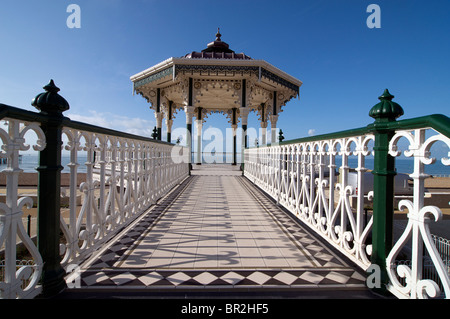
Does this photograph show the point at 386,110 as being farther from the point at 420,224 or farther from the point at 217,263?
the point at 217,263

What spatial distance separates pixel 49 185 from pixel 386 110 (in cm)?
244

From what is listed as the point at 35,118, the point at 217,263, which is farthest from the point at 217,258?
the point at 35,118

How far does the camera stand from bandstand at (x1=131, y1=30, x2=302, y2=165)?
989 cm

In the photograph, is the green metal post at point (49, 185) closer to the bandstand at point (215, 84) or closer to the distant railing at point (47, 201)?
the distant railing at point (47, 201)

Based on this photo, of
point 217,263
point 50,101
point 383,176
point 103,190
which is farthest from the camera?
point 103,190

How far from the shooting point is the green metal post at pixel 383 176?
1737 millimetres

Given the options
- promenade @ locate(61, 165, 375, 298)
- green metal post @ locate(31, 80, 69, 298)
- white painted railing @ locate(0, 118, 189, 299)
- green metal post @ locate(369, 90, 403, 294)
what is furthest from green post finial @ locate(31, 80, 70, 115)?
green metal post @ locate(369, 90, 403, 294)

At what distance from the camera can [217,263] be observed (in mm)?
2303

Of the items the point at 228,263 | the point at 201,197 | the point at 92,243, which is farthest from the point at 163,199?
the point at 228,263

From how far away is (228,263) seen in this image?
231 cm

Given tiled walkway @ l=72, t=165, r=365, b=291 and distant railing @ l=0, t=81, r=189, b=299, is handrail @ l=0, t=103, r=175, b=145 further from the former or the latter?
tiled walkway @ l=72, t=165, r=365, b=291

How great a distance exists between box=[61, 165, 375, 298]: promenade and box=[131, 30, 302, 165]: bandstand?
302 inches
